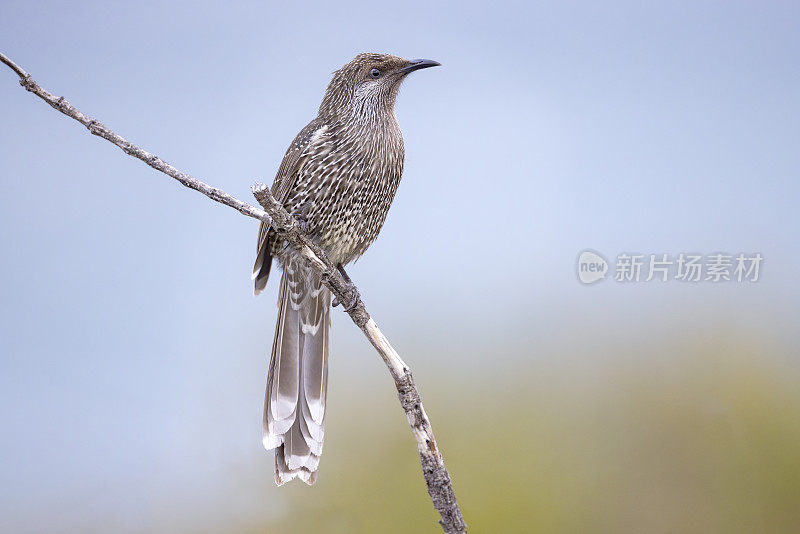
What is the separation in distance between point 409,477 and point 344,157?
186 cm

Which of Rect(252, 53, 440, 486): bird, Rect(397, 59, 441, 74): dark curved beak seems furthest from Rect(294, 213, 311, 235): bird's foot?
Rect(397, 59, 441, 74): dark curved beak

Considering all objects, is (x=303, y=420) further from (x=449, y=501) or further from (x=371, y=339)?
(x=449, y=501)

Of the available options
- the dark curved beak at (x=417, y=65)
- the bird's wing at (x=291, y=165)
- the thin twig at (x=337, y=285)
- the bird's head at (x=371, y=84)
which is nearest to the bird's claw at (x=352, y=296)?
the thin twig at (x=337, y=285)

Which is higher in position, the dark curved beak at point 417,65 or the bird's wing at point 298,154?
the dark curved beak at point 417,65

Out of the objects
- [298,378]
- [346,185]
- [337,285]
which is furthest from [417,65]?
[298,378]

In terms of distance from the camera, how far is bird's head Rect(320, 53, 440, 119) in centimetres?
292

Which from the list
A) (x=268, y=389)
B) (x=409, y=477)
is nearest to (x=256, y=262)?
(x=268, y=389)

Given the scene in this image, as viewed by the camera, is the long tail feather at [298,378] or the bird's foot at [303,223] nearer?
the bird's foot at [303,223]

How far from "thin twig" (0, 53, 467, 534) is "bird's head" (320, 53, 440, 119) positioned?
592 millimetres

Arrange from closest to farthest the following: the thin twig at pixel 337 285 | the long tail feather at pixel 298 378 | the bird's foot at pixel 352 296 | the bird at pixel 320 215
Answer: the thin twig at pixel 337 285
the bird's foot at pixel 352 296
the bird at pixel 320 215
the long tail feather at pixel 298 378

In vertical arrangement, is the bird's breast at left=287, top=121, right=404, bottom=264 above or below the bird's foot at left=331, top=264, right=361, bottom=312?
above

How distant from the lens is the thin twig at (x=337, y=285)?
Answer: 232cm

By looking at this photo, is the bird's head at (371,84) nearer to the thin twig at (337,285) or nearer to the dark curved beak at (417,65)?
the dark curved beak at (417,65)

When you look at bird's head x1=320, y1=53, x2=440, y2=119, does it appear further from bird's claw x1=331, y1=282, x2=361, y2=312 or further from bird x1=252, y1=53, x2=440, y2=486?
bird's claw x1=331, y1=282, x2=361, y2=312
